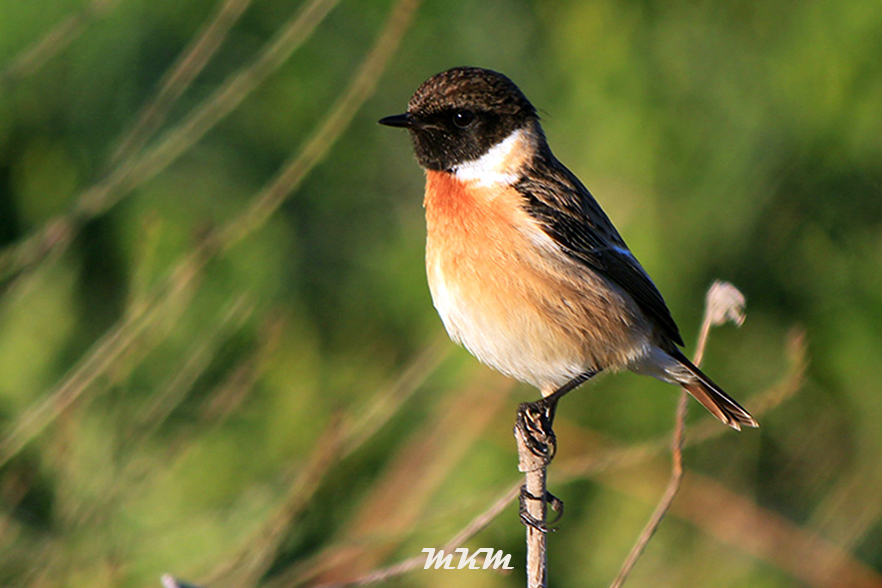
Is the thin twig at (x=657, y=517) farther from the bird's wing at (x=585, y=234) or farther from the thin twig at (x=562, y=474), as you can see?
the bird's wing at (x=585, y=234)

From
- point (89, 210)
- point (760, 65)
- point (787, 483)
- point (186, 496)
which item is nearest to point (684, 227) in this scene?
point (760, 65)

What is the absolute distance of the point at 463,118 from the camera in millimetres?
3480

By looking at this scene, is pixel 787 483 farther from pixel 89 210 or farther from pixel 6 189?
pixel 6 189

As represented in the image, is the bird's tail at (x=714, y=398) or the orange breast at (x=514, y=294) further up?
the orange breast at (x=514, y=294)

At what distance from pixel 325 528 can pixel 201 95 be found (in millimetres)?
2459

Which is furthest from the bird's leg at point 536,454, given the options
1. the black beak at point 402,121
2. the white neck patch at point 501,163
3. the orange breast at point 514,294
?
the black beak at point 402,121

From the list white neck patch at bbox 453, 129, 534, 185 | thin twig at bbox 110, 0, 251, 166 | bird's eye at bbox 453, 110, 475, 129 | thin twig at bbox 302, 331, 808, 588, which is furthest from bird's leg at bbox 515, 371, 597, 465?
thin twig at bbox 110, 0, 251, 166

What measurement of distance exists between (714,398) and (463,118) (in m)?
1.32

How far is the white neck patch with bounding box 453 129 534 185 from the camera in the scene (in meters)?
3.49

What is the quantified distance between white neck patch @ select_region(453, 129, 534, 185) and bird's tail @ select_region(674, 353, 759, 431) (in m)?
0.87

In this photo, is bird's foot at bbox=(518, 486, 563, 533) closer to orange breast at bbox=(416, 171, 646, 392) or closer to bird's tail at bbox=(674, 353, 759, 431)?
orange breast at bbox=(416, 171, 646, 392)

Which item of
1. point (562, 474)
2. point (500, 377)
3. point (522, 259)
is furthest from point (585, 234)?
point (500, 377)

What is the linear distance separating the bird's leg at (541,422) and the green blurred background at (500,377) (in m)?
0.81

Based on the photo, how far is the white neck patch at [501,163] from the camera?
11.4 ft
